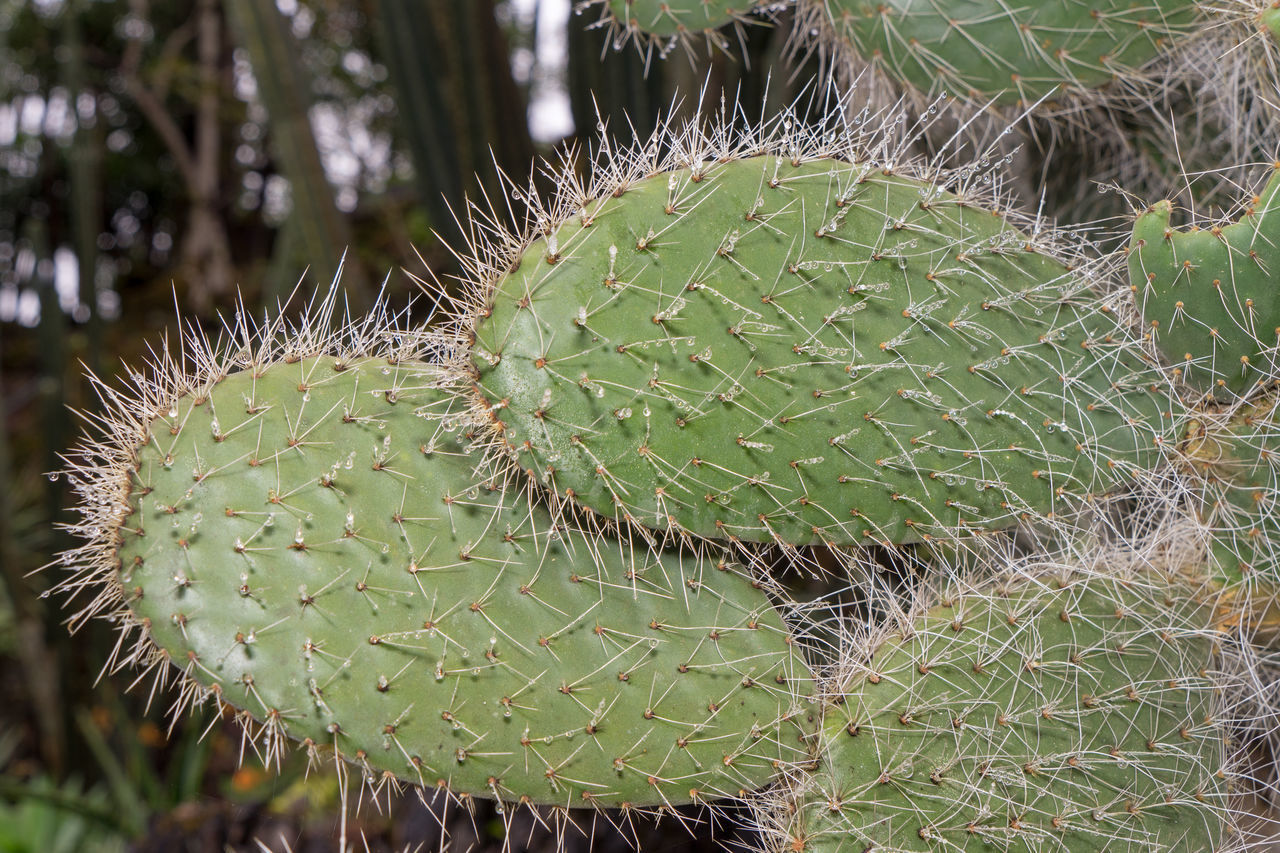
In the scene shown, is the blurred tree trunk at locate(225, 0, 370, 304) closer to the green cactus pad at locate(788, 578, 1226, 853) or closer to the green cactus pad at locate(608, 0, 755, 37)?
the green cactus pad at locate(608, 0, 755, 37)

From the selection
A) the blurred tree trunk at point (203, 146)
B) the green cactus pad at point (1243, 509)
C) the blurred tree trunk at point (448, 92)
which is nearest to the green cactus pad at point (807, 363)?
the green cactus pad at point (1243, 509)

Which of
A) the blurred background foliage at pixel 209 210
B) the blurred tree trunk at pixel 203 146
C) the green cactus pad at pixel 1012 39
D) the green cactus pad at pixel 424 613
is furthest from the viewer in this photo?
the blurred tree trunk at pixel 203 146

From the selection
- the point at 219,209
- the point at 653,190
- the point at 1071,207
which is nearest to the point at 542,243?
the point at 653,190

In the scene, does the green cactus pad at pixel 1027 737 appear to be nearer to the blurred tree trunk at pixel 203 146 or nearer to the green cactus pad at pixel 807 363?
the green cactus pad at pixel 807 363

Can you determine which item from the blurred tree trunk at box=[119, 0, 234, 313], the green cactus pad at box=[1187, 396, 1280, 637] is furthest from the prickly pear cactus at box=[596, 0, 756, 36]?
the blurred tree trunk at box=[119, 0, 234, 313]

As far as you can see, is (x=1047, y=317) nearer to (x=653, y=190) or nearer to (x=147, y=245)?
(x=653, y=190)
